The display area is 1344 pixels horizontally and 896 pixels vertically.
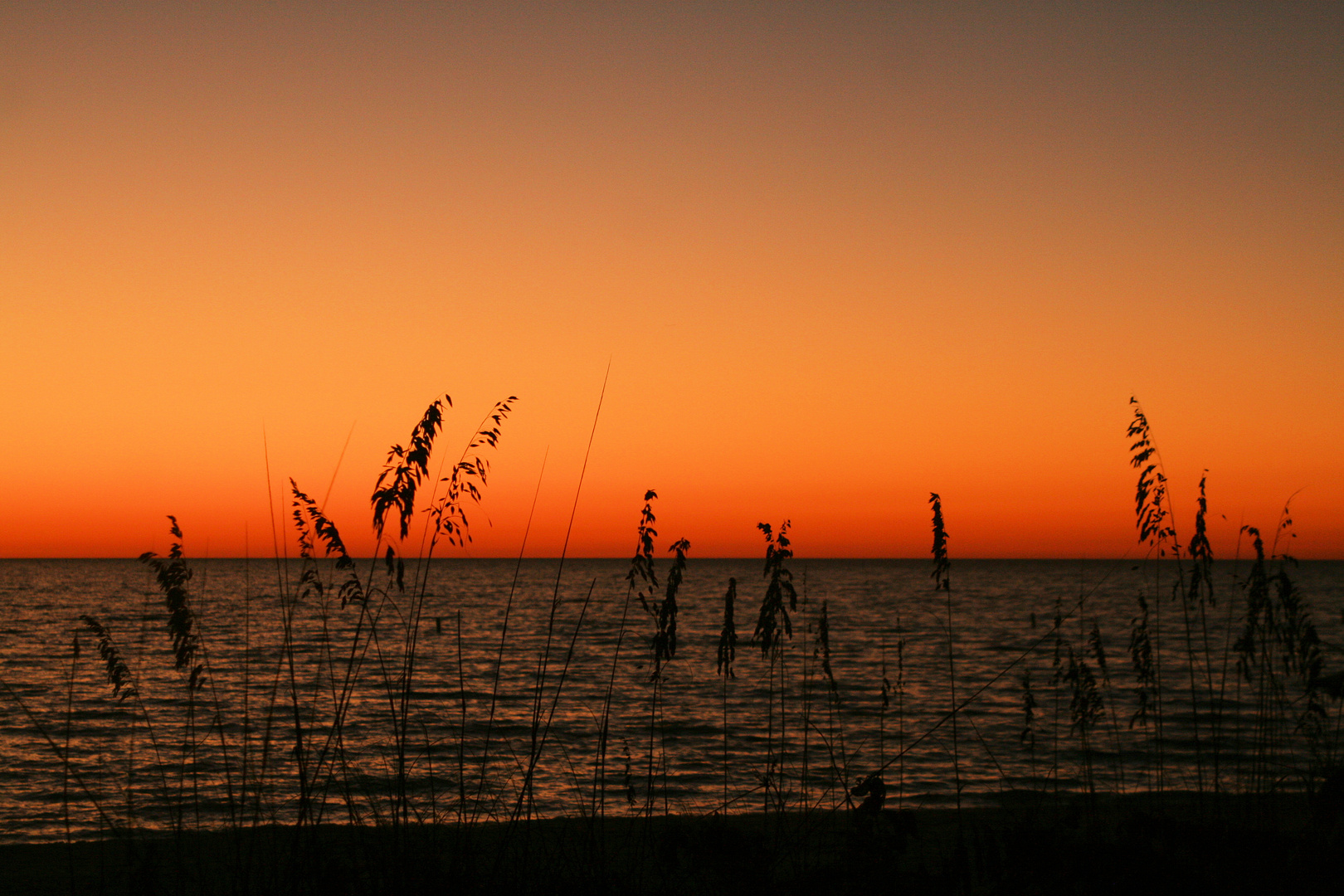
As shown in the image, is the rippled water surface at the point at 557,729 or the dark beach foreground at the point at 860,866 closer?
the dark beach foreground at the point at 860,866

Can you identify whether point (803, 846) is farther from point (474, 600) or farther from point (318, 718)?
point (474, 600)

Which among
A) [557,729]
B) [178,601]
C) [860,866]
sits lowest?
[557,729]

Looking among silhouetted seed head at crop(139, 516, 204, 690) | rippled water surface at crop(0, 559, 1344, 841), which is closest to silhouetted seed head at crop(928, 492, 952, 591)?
rippled water surface at crop(0, 559, 1344, 841)

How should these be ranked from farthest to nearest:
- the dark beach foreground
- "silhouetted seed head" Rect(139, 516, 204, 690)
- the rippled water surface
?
the rippled water surface, "silhouetted seed head" Rect(139, 516, 204, 690), the dark beach foreground

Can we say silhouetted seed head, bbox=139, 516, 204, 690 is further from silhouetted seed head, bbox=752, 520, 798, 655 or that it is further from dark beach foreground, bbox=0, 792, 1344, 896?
silhouetted seed head, bbox=752, 520, 798, 655

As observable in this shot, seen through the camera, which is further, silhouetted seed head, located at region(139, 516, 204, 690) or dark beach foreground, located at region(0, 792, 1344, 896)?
silhouetted seed head, located at region(139, 516, 204, 690)

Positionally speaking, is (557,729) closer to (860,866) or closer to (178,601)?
(178,601)

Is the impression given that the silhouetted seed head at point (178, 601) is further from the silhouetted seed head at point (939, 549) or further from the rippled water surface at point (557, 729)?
the silhouetted seed head at point (939, 549)

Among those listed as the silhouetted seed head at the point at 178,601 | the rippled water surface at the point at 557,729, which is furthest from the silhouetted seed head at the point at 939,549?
the silhouetted seed head at the point at 178,601

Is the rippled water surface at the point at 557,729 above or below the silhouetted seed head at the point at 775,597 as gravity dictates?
below

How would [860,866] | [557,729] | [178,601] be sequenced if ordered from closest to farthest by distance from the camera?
1. [860,866]
2. [178,601]
3. [557,729]

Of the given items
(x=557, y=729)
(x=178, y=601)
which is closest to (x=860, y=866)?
(x=178, y=601)

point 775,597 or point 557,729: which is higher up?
point 775,597

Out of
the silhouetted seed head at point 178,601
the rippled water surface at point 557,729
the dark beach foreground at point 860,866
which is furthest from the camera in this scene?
the rippled water surface at point 557,729
